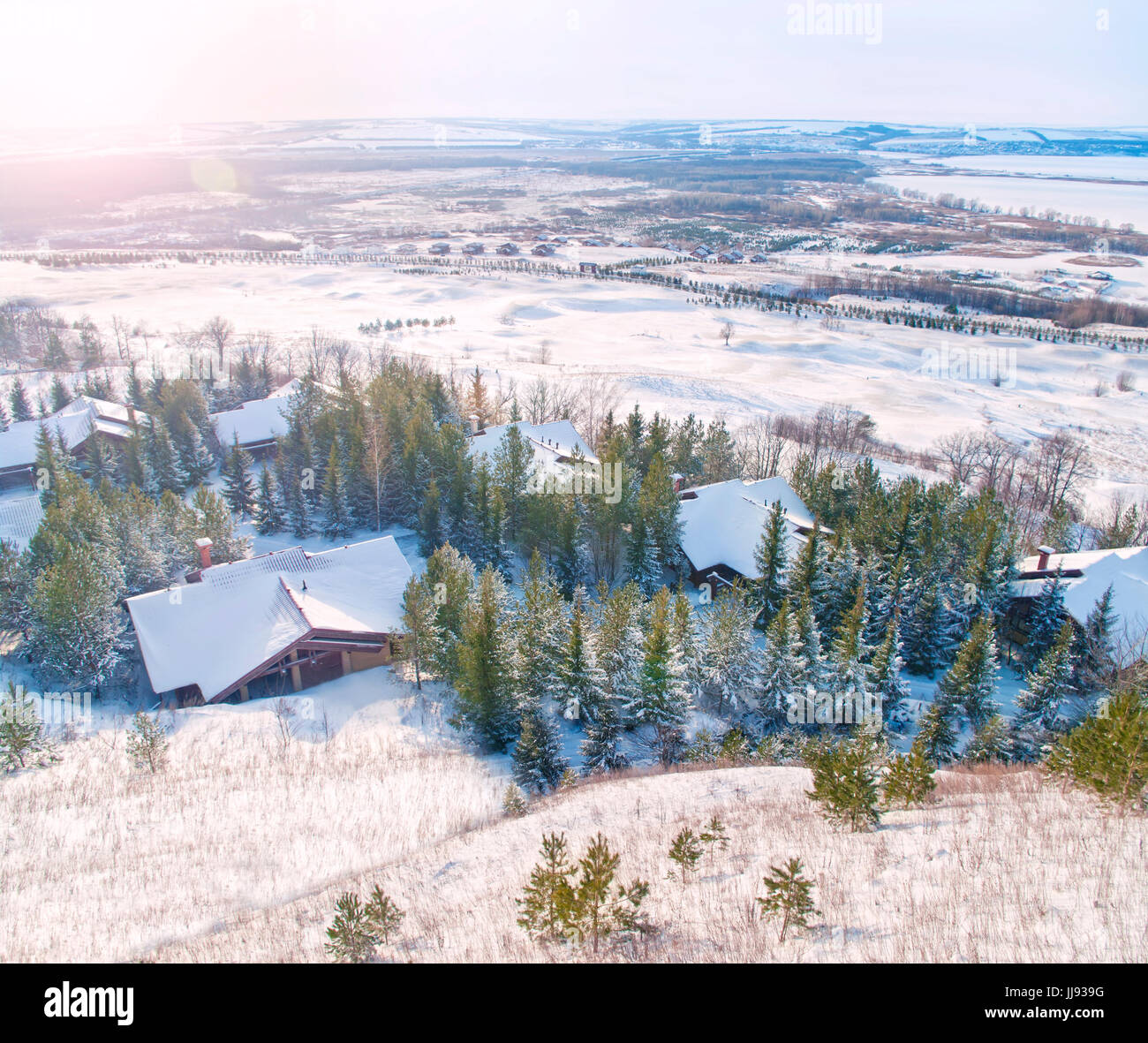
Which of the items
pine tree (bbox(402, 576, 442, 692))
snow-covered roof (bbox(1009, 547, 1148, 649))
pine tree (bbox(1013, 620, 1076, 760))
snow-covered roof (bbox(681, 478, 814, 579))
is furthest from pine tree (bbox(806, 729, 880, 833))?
snow-covered roof (bbox(1009, 547, 1148, 649))

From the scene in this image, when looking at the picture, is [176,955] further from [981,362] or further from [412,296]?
[412,296]

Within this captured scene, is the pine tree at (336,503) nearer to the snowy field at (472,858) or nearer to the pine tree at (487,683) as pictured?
the snowy field at (472,858)

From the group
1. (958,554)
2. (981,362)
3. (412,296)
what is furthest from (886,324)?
(958,554)

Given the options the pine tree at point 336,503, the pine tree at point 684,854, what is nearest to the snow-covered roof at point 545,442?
the pine tree at point 336,503

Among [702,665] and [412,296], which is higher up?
[412,296]

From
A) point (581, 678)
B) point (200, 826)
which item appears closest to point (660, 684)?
point (581, 678)

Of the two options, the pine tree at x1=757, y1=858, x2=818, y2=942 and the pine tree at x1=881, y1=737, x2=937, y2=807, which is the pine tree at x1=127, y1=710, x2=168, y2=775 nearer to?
the pine tree at x1=757, y1=858, x2=818, y2=942
